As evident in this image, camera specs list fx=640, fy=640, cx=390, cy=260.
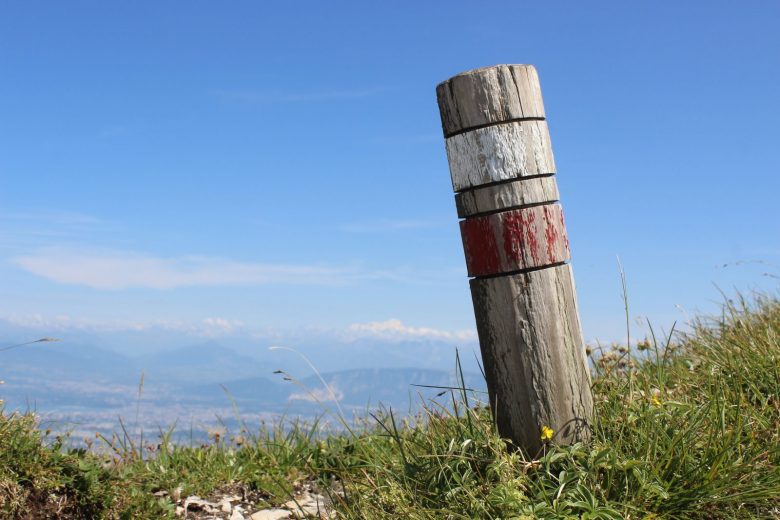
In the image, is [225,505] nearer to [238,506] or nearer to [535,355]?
[238,506]

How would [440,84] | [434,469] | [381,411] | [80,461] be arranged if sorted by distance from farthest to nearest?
1. [381,411]
2. [80,461]
3. [440,84]
4. [434,469]

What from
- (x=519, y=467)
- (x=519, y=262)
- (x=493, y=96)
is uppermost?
(x=493, y=96)

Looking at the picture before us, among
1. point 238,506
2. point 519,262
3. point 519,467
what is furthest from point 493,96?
point 238,506

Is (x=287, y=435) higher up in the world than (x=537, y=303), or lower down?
lower down

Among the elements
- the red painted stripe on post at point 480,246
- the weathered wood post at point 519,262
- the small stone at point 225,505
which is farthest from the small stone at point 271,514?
the red painted stripe on post at point 480,246

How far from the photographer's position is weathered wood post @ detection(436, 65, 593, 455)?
3900mm

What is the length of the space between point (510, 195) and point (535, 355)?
99 centimetres

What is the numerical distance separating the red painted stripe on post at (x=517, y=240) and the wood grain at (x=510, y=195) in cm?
5

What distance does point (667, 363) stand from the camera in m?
6.35

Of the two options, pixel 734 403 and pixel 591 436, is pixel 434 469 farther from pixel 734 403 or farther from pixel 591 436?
pixel 734 403

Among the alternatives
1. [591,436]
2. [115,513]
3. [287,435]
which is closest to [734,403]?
[591,436]

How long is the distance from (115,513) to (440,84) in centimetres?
374

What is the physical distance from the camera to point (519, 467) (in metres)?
3.80

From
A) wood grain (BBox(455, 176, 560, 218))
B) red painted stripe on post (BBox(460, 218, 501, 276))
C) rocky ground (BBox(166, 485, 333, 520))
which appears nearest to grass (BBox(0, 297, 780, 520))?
rocky ground (BBox(166, 485, 333, 520))
